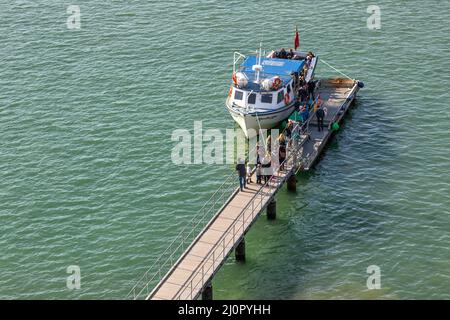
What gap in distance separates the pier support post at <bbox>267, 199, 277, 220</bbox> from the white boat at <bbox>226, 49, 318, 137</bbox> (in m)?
8.16

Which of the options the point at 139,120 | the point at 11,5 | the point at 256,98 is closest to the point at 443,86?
the point at 256,98

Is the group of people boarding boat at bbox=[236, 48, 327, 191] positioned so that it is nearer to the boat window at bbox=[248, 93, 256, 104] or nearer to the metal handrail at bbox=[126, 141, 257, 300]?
the metal handrail at bbox=[126, 141, 257, 300]

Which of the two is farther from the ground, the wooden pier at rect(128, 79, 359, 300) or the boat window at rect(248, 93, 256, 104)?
the boat window at rect(248, 93, 256, 104)

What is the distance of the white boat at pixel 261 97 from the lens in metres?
57.0

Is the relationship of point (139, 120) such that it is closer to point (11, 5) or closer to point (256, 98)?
point (256, 98)

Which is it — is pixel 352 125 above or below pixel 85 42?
below

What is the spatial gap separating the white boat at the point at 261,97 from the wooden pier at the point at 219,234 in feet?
6.83

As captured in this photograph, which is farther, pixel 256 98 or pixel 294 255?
pixel 256 98

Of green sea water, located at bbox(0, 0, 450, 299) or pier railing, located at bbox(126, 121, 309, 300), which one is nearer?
pier railing, located at bbox(126, 121, 309, 300)

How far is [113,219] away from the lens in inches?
2003

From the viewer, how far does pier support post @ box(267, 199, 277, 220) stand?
165ft

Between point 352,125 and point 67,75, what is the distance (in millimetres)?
22866

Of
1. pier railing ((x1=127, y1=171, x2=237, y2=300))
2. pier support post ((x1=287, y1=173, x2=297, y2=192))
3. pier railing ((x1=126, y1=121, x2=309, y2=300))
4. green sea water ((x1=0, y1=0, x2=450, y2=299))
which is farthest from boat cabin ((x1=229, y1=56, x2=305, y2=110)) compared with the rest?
pier support post ((x1=287, y1=173, x2=297, y2=192))

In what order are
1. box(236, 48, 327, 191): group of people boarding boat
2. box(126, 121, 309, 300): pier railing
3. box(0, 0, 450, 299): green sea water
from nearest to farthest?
box(126, 121, 309, 300): pier railing, box(0, 0, 450, 299): green sea water, box(236, 48, 327, 191): group of people boarding boat
